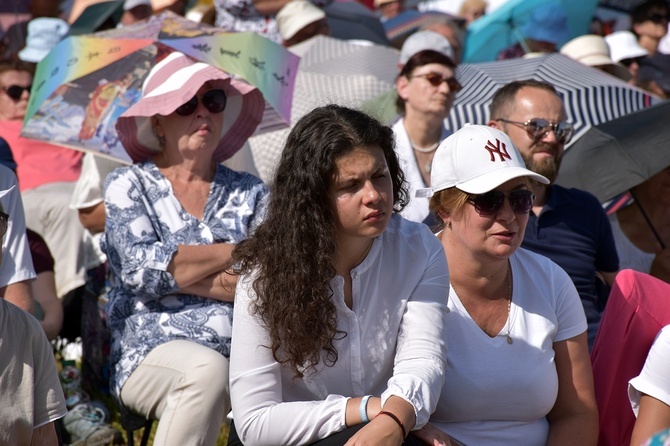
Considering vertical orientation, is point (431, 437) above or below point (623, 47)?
above

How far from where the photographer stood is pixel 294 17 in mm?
7473

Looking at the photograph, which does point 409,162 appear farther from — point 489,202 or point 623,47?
point 623,47

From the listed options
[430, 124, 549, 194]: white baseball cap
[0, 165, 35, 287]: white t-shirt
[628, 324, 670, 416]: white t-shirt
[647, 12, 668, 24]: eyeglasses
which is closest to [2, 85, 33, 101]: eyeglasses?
[0, 165, 35, 287]: white t-shirt

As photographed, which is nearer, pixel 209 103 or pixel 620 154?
pixel 209 103

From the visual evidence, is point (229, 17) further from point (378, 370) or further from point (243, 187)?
point (378, 370)

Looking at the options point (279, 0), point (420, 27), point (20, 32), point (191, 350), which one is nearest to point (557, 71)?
point (279, 0)

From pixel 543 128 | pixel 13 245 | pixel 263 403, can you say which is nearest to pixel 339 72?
pixel 543 128

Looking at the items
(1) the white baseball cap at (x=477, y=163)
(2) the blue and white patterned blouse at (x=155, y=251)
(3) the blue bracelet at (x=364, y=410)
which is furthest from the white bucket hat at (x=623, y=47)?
(3) the blue bracelet at (x=364, y=410)

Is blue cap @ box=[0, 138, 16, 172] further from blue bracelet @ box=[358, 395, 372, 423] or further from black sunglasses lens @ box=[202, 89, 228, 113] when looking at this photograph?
blue bracelet @ box=[358, 395, 372, 423]

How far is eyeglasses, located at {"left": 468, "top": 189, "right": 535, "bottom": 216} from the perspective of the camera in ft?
11.5

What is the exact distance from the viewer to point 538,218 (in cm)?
466

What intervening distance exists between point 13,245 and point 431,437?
1880 millimetres

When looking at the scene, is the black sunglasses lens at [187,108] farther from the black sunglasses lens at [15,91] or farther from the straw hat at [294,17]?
the straw hat at [294,17]

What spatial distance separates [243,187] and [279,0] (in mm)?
3527
